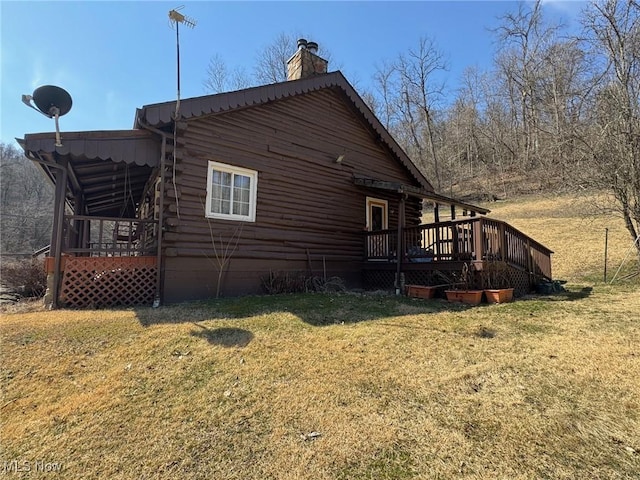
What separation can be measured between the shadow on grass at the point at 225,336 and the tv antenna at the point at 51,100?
4354 mm

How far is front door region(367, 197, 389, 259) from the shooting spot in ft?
35.2

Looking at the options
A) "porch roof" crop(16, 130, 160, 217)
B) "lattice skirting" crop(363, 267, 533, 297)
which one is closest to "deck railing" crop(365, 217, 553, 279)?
"lattice skirting" crop(363, 267, 533, 297)

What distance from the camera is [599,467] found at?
2.50 meters

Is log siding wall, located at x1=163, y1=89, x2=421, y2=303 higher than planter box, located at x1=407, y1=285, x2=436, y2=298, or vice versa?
log siding wall, located at x1=163, y1=89, x2=421, y2=303

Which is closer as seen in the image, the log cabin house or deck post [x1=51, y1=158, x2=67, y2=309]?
deck post [x1=51, y1=158, x2=67, y2=309]

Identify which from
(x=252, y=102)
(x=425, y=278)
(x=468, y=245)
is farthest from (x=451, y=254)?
(x=252, y=102)

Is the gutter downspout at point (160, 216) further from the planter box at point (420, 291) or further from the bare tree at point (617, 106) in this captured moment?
the bare tree at point (617, 106)

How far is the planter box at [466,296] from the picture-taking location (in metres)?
7.73

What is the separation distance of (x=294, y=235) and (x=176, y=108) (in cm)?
427

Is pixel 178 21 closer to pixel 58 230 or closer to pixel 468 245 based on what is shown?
pixel 58 230

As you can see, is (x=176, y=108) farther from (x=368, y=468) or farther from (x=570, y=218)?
(x=570, y=218)

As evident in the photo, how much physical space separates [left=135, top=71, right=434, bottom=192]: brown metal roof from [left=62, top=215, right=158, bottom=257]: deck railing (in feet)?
7.40

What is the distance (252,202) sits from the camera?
8898 mm

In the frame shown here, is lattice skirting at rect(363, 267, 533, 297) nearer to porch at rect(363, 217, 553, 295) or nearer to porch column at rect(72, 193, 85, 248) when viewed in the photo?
porch at rect(363, 217, 553, 295)
